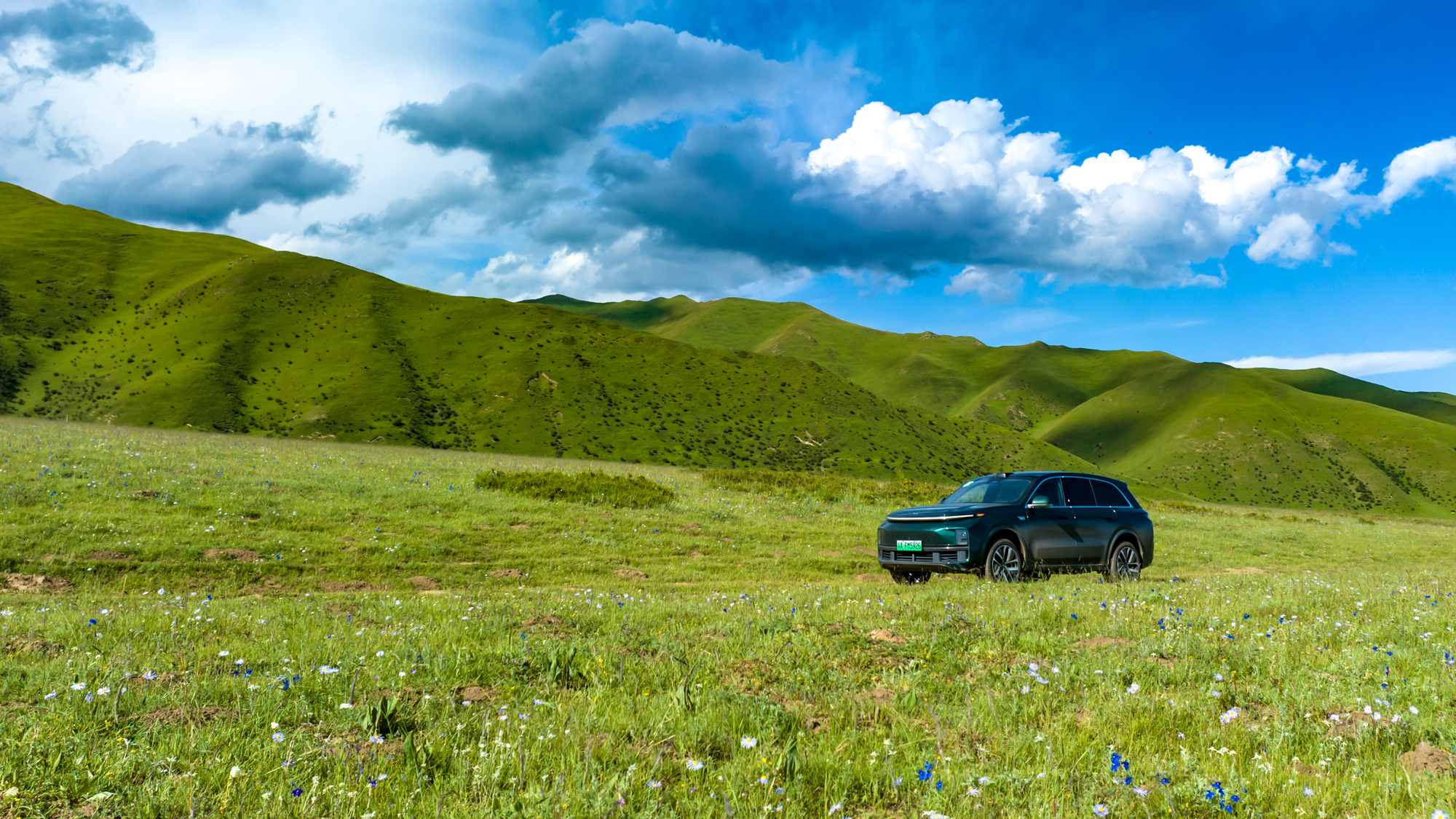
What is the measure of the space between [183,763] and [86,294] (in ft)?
514

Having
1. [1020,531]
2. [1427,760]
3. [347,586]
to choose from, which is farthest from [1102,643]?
[347,586]

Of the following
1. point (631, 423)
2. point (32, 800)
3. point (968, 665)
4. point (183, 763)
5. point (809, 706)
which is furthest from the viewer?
point (631, 423)

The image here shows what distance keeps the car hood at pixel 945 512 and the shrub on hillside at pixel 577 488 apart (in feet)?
39.1

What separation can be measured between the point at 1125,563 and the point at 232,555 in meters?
18.3

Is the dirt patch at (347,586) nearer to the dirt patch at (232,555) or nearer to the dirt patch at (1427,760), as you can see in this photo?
the dirt patch at (232,555)

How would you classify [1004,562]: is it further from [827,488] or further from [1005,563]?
[827,488]

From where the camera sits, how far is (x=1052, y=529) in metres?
14.3

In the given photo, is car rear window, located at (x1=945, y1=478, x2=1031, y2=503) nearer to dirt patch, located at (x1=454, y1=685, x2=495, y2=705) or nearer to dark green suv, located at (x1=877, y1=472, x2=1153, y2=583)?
dark green suv, located at (x1=877, y1=472, x2=1153, y2=583)

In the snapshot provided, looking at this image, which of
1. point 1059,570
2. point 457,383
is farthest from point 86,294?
point 1059,570

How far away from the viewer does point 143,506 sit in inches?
654

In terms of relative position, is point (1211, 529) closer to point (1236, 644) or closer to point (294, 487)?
point (1236, 644)

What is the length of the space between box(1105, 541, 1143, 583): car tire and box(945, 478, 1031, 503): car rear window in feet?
8.72

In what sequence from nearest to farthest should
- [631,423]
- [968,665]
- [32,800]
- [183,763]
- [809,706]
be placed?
[32,800] < [183,763] < [809,706] < [968,665] < [631,423]

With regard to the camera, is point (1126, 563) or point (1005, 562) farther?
point (1126, 563)
